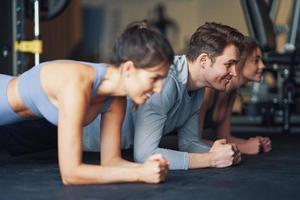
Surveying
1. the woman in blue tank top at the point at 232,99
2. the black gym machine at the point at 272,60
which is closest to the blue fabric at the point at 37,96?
the woman in blue tank top at the point at 232,99

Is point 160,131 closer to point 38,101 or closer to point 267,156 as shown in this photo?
point 38,101

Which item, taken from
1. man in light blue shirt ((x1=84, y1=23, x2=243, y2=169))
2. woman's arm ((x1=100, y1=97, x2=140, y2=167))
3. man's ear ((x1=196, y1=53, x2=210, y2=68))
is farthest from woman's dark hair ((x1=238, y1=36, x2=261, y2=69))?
woman's arm ((x1=100, y1=97, x2=140, y2=167))

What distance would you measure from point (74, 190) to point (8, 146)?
0.69m

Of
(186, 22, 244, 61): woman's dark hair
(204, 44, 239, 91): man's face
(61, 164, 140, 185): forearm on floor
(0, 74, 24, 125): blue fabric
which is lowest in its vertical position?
(61, 164, 140, 185): forearm on floor

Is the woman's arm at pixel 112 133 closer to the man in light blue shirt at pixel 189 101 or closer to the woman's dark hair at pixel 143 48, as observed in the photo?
the man in light blue shirt at pixel 189 101

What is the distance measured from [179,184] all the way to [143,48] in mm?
412

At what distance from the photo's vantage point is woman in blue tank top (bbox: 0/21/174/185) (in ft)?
5.02

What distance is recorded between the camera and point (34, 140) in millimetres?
2238

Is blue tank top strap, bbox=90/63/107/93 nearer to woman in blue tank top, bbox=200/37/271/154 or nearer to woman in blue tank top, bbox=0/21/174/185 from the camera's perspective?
woman in blue tank top, bbox=0/21/174/185

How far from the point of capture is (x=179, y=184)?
1693 mm

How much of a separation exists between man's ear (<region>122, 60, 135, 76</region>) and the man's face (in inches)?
18.6

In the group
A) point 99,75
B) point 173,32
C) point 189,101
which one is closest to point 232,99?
point 189,101

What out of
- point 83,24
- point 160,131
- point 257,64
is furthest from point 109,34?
point 160,131

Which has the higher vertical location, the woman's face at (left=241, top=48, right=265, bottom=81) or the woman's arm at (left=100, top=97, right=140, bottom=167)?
the woman's face at (left=241, top=48, right=265, bottom=81)
